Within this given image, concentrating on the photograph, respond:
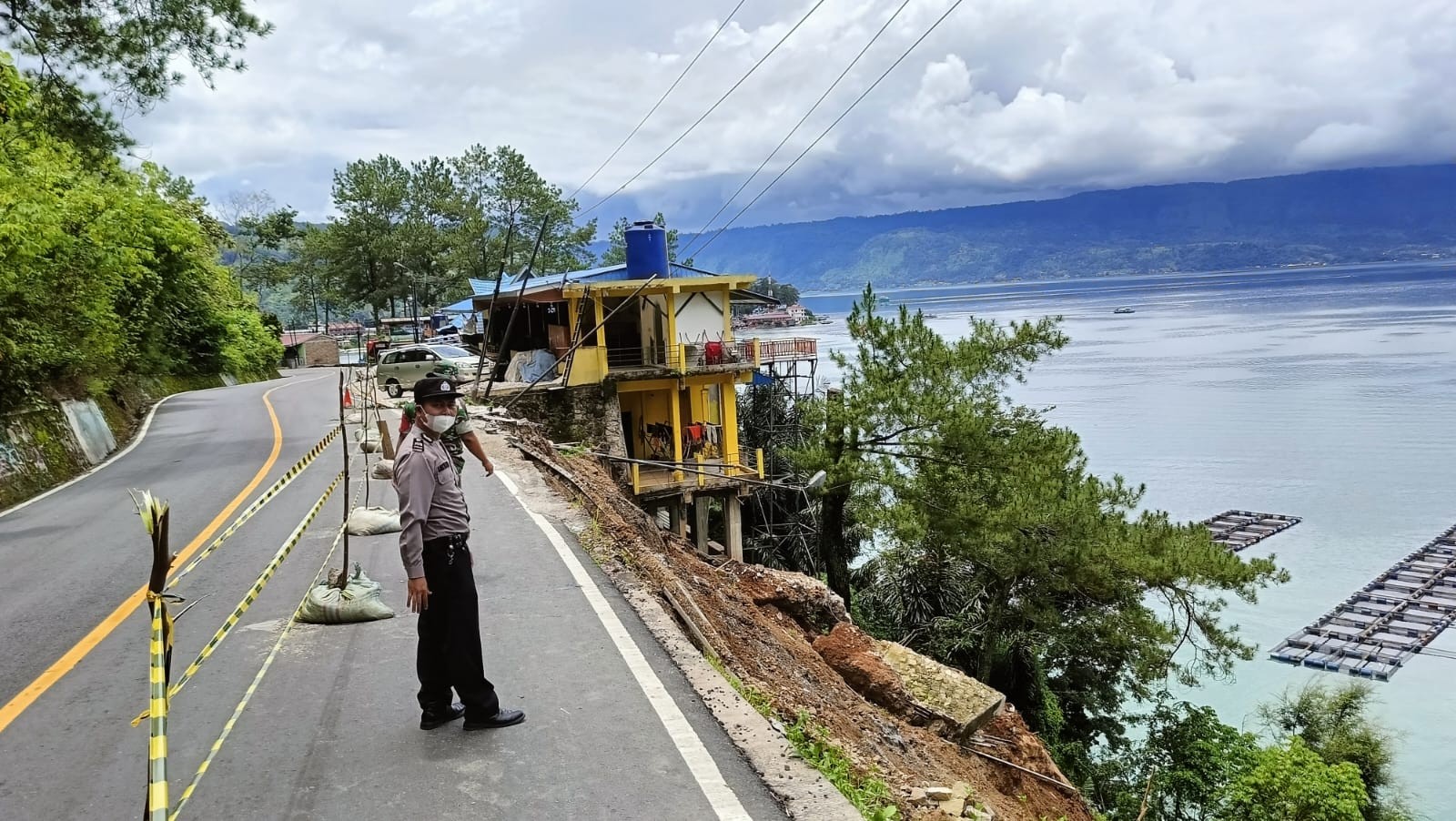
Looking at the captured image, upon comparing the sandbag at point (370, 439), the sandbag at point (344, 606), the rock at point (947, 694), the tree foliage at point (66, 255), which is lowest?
the rock at point (947, 694)

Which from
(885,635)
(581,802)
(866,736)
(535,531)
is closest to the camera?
(581,802)

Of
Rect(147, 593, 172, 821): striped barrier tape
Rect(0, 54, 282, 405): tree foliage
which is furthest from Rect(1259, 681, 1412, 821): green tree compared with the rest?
Rect(0, 54, 282, 405): tree foliage

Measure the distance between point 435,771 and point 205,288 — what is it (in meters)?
39.3

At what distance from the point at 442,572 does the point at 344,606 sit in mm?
2376

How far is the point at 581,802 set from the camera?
4000 millimetres

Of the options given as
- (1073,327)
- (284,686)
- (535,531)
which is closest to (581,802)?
(284,686)

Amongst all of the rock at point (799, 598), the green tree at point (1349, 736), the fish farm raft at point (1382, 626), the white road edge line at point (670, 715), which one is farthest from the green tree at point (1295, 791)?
the fish farm raft at point (1382, 626)

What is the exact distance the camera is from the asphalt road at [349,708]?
4.10 metres

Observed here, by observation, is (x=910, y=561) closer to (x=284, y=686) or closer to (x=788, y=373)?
(x=788, y=373)

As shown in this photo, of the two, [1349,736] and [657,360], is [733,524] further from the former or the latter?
[1349,736]

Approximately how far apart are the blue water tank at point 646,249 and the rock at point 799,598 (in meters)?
17.0

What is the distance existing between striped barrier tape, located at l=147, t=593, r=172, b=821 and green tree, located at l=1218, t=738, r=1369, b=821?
17.2 m

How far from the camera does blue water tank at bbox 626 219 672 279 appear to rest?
89.2ft

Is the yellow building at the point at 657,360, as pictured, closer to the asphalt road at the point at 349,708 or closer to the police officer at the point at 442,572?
the asphalt road at the point at 349,708
